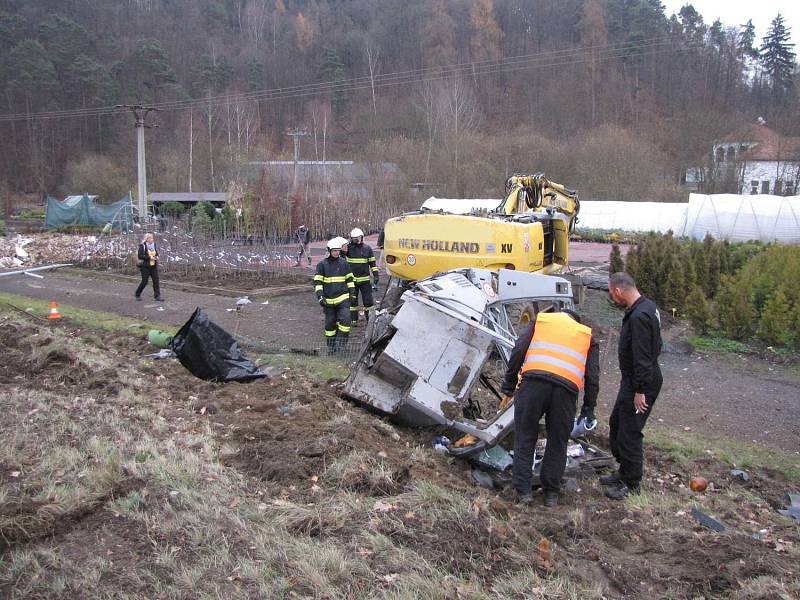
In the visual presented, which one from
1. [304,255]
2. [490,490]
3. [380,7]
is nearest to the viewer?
[490,490]

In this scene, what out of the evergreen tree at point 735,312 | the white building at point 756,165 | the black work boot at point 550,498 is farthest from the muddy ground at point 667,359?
the white building at point 756,165

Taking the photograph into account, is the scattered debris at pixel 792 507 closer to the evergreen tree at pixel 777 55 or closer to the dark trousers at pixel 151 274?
the dark trousers at pixel 151 274

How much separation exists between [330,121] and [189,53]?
20.9m

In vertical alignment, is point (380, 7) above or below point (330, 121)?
above

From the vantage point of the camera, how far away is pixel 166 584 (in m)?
3.25

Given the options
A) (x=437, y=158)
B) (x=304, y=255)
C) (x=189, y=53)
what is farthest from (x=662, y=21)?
(x=304, y=255)

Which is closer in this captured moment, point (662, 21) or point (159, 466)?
point (159, 466)

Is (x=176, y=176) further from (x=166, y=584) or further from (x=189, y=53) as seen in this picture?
(x=166, y=584)

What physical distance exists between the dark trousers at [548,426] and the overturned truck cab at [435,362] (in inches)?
19.7

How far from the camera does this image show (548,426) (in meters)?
4.69

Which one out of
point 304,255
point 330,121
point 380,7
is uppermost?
point 380,7

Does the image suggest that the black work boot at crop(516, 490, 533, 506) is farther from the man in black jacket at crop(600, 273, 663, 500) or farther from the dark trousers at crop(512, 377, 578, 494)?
the man in black jacket at crop(600, 273, 663, 500)

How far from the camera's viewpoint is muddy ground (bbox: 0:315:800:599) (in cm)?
329

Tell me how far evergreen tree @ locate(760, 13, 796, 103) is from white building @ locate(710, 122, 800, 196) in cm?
2104
